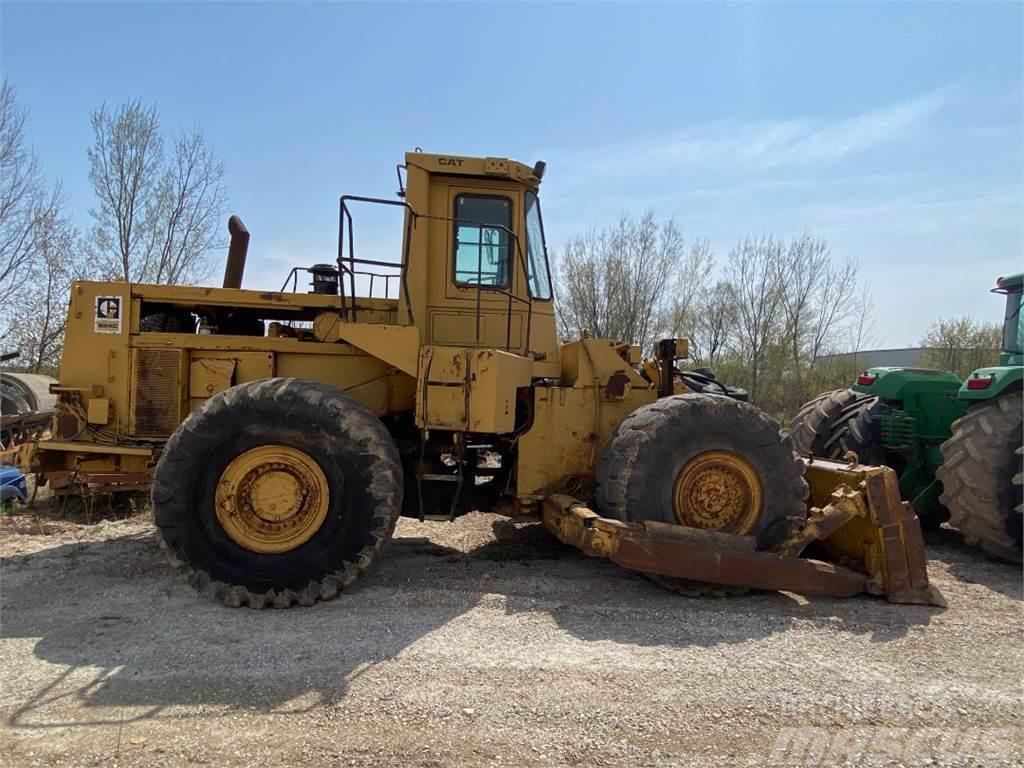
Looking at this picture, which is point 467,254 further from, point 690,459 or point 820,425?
point 820,425

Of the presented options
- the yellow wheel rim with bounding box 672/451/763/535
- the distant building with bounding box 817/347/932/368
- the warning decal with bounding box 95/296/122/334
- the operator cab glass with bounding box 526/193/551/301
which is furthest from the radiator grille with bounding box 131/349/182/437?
the distant building with bounding box 817/347/932/368

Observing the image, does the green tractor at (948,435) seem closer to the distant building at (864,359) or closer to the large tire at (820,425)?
the large tire at (820,425)

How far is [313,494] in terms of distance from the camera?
176 inches

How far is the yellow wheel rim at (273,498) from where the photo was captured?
4.40 meters

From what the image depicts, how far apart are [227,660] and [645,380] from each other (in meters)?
3.57

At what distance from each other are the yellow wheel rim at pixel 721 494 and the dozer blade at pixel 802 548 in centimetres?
31

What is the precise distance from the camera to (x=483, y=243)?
539 centimetres

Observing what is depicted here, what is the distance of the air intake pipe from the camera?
6.39 meters

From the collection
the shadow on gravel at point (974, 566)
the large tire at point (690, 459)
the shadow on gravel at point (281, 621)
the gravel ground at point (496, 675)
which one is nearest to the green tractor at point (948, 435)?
the shadow on gravel at point (974, 566)

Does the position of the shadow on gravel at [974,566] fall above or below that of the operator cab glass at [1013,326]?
below

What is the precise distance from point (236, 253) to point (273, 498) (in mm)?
2982

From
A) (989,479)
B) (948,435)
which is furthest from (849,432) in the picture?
(989,479)

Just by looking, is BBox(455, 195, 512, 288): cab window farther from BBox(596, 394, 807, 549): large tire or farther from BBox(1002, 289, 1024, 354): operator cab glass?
BBox(1002, 289, 1024, 354): operator cab glass

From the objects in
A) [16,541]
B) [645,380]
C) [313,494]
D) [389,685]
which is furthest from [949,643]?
[16,541]
